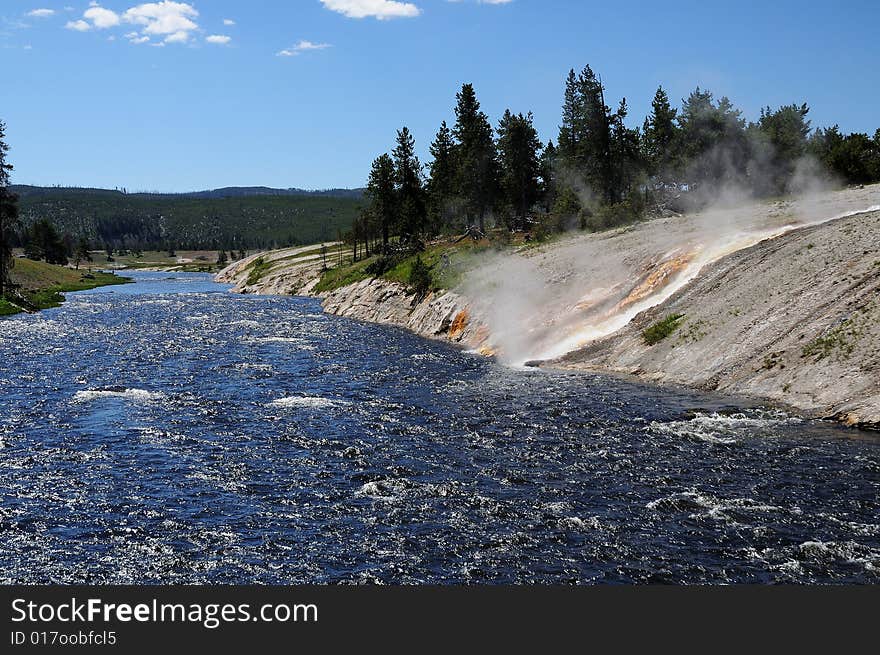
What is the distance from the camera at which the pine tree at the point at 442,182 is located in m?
119

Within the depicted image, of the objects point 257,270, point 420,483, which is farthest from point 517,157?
point 420,483

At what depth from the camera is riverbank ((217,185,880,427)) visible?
36.2 metres

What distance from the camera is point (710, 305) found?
153ft

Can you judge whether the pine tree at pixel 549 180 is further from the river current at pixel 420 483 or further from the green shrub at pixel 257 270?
the river current at pixel 420 483

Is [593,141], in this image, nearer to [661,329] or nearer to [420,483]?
[661,329]

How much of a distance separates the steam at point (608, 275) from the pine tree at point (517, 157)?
39.3 metres

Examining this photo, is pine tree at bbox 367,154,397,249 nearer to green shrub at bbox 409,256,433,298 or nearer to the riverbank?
Answer: green shrub at bbox 409,256,433,298

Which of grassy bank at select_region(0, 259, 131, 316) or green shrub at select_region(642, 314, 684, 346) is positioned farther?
grassy bank at select_region(0, 259, 131, 316)

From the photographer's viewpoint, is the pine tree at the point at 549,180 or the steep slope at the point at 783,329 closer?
the steep slope at the point at 783,329

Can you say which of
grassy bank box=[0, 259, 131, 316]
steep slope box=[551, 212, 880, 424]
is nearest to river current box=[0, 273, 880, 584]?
steep slope box=[551, 212, 880, 424]

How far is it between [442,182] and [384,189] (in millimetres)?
9637

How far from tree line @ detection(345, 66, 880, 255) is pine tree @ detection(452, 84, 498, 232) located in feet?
0.53

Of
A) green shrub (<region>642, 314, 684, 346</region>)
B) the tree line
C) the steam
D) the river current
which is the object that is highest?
the tree line

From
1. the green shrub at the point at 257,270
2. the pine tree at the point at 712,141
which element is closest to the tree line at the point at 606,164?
the pine tree at the point at 712,141
